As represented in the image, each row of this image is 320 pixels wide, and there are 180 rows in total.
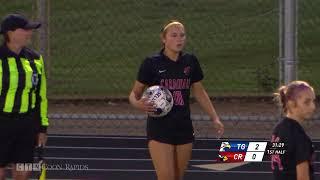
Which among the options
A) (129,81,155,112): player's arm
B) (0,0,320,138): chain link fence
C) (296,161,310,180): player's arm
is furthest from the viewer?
(0,0,320,138): chain link fence

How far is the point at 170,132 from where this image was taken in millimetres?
7434

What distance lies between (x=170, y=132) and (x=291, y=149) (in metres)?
1.97

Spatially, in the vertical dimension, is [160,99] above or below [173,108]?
above

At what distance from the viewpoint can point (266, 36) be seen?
2038cm

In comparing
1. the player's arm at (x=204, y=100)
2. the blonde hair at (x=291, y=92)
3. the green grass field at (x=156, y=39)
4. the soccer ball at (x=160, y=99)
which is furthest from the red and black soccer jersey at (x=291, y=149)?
the green grass field at (x=156, y=39)

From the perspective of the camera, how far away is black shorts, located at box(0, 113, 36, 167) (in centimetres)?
732

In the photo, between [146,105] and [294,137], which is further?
[146,105]

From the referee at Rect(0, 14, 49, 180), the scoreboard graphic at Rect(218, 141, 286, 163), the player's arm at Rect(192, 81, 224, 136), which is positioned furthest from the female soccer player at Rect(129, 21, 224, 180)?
the referee at Rect(0, 14, 49, 180)

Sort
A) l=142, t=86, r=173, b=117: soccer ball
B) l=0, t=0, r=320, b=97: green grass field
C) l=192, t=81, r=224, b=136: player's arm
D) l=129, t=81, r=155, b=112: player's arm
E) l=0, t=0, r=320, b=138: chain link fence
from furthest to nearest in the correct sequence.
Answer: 1. l=0, t=0, r=320, b=97: green grass field
2. l=0, t=0, r=320, b=138: chain link fence
3. l=192, t=81, r=224, b=136: player's arm
4. l=129, t=81, r=155, b=112: player's arm
5. l=142, t=86, r=173, b=117: soccer ball

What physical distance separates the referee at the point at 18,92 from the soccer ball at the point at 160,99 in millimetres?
878

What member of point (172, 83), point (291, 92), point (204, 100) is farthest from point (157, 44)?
point (291, 92)

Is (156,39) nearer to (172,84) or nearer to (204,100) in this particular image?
(204,100)
